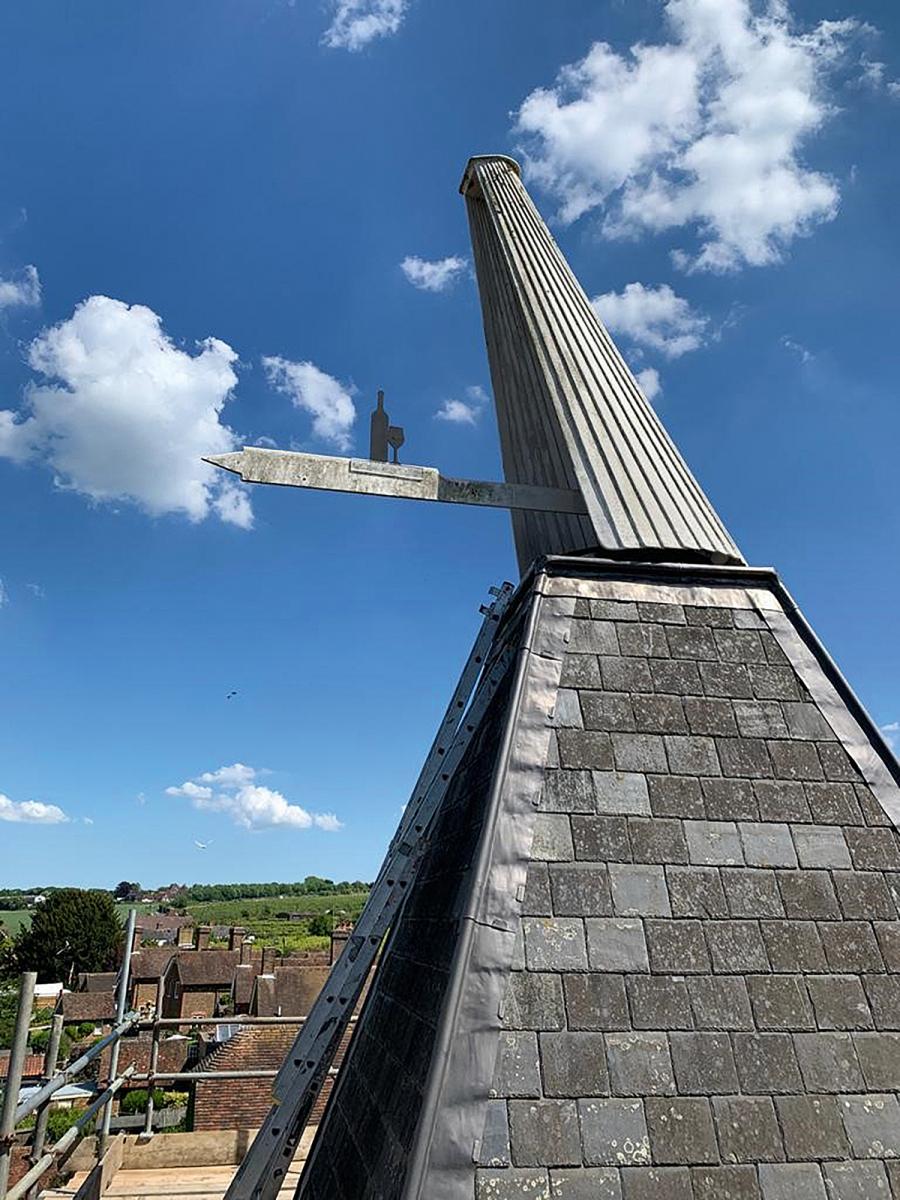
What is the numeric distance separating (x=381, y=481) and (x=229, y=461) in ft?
3.75

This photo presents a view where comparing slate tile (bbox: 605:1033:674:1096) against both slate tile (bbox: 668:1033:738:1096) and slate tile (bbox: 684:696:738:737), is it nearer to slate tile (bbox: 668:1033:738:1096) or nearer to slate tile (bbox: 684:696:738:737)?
slate tile (bbox: 668:1033:738:1096)

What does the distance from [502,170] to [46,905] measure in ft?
226

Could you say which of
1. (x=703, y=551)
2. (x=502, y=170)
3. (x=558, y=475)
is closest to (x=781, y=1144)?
(x=703, y=551)

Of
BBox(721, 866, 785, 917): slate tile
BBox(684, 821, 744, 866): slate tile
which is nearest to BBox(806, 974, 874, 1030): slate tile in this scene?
BBox(721, 866, 785, 917): slate tile

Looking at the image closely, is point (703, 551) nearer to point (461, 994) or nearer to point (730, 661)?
point (730, 661)

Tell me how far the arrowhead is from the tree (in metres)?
66.0

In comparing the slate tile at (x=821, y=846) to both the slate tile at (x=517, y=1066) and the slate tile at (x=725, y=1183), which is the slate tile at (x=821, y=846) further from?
the slate tile at (x=517, y=1066)

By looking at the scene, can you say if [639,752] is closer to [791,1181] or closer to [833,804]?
[833,804]

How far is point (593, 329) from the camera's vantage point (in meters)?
7.00

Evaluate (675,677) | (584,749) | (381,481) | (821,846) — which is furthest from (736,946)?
(381,481)

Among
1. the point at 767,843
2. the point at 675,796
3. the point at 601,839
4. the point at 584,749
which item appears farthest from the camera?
the point at 584,749

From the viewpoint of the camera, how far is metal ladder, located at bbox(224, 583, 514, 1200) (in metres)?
3.66

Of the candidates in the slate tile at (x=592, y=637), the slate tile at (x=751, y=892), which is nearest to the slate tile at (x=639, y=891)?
the slate tile at (x=751, y=892)

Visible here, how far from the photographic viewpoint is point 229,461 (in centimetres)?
511
